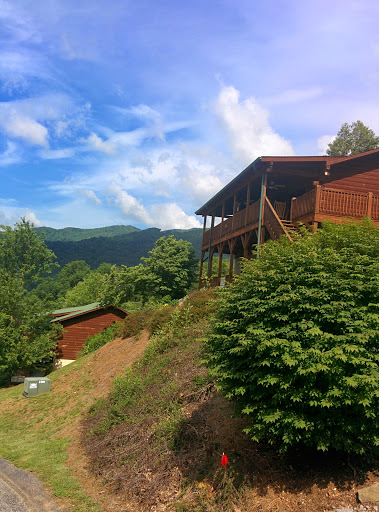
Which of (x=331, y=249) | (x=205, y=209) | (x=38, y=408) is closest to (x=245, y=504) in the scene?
(x=331, y=249)

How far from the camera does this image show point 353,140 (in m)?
35.5

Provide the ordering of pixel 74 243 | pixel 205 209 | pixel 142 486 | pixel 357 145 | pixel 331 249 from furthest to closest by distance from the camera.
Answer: pixel 74 243 < pixel 357 145 < pixel 205 209 < pixel 142 486 < pixel 331 249

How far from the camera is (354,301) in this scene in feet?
19.7

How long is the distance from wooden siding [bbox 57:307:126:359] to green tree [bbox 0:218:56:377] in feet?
4.04

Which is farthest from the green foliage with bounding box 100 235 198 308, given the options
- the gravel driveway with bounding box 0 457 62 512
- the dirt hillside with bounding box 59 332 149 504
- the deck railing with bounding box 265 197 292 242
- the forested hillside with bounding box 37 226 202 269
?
the forested hillside with bounding box 37 226 202 269

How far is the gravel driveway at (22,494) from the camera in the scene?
8206 mm

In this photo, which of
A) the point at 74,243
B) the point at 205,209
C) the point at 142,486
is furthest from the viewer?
the point at 74,243

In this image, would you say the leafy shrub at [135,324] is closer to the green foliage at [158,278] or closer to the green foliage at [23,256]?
the green foliage at [158,278]

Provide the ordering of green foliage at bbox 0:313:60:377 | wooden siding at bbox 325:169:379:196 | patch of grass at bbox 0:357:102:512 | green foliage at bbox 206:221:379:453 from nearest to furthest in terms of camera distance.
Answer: green foliage at bbox 206:221:379:453 → patch of grass at bbox 0:357:102:512 → wooden siding at bbox 325:169:379:196 → green foliage at bbox 0:313:60:377

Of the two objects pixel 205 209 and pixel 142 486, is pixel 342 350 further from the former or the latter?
pixel 205 209

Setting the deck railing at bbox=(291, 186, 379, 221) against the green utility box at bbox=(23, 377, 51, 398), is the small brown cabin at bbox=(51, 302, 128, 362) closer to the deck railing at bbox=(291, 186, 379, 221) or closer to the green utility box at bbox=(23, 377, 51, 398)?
the green utility box at bbox=(23, 377, 51, 398)

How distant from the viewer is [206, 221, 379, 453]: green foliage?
560cm

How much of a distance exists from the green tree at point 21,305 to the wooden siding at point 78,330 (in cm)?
123

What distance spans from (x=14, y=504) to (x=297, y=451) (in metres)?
6.13
